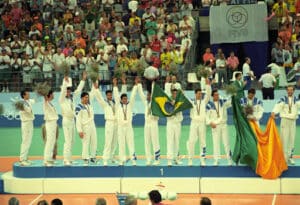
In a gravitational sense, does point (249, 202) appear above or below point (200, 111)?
below

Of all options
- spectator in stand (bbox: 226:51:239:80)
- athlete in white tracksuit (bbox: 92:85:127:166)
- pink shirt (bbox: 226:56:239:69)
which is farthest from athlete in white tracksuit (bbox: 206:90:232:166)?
pink shirt (bbox: 226:56:239:69)

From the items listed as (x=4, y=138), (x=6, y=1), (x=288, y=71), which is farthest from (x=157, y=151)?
(x=6, y=1)

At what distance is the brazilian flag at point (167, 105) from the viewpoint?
19000mm

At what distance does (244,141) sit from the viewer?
18641 millimetres

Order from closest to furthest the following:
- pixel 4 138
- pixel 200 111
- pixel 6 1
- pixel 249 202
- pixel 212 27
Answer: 1. pixel 249 202
2. pixel 200 111
3. pixel 4 138
4. pixel 212 27
5. pixel 6 1

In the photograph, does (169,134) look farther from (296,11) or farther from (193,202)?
(296,11)

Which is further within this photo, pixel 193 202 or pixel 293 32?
pixel 293 32

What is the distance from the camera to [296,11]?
31.3 m

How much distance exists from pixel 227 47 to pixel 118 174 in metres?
13.8

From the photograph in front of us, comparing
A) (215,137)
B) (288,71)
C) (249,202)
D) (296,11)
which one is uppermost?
(296,11)

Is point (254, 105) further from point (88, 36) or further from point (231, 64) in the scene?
point (88, 36)

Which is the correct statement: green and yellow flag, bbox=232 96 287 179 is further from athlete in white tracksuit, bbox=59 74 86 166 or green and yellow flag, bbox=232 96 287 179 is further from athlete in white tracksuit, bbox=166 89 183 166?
athlete in white tracksuit, bbox=59 74 86 166

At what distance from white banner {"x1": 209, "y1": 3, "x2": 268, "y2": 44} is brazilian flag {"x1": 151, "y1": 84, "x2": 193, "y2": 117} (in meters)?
12.4

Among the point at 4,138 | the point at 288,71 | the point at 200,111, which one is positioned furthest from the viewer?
the point at 288,71
